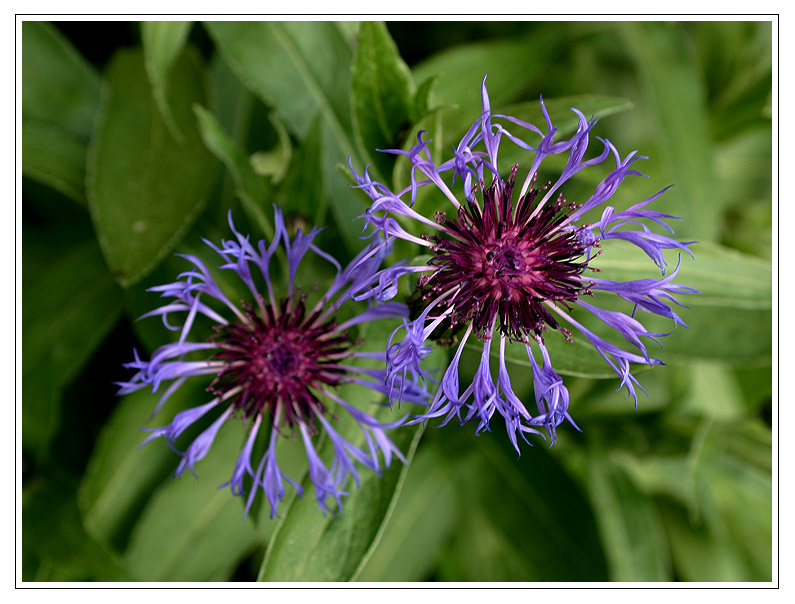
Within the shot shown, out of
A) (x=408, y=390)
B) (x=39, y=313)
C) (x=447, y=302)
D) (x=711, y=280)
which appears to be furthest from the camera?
(x=39, y=313)

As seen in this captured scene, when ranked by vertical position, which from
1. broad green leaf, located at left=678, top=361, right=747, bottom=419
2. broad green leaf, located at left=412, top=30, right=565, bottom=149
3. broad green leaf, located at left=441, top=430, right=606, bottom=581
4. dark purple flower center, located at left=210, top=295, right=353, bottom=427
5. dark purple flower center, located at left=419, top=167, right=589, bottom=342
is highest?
broad green leaf, located at left=412, top=30, right=565, bottom=149

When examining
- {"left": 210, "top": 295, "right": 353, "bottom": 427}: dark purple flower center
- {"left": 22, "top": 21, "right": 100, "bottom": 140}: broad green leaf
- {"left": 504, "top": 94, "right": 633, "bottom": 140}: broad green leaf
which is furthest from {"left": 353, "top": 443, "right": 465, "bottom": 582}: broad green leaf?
{"left": 22, "top": 21, "right": 100, "bottom": 140}: broad green leaf

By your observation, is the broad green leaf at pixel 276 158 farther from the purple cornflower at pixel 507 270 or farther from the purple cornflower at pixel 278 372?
the purple cornflower at pixel 507 270

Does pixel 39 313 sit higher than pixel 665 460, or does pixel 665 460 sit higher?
pixel 39 313

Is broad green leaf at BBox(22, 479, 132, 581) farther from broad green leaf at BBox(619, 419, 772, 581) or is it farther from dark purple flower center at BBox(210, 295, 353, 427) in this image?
broad green leaf at BBox(619, 419, 772, 581)

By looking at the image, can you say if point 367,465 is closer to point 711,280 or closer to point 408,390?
point 408,390

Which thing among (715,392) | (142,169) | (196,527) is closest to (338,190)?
(142,169)

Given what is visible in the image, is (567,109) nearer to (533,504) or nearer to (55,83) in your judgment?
(533,504)
